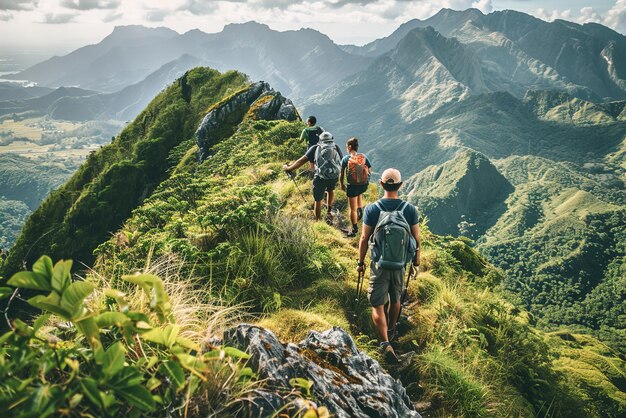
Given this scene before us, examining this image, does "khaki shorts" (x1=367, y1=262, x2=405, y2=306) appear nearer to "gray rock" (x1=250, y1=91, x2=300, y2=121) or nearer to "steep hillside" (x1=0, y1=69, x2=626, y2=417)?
"steep hillside" (x1=0, y1=69, x2=626, y2=417)

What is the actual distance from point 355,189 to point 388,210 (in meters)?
3.57

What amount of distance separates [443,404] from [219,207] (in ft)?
16.2

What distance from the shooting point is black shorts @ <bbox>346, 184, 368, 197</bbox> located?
895 cm

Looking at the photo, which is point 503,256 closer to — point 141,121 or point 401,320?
point 141,121

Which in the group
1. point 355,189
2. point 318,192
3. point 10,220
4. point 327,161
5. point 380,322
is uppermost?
point 327,161

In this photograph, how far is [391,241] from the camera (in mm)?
5145

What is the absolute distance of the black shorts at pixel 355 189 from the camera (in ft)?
29.3

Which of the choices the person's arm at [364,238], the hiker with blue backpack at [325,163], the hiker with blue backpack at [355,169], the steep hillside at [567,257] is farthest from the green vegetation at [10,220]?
the steep hillside at [567,257]

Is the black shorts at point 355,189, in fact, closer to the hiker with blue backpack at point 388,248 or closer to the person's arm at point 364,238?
the hiker with blue backpack at point 388,248

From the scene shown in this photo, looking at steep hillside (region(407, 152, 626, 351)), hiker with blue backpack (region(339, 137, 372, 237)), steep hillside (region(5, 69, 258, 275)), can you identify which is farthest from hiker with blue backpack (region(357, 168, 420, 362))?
steep hillside (region(407, 152, 626, 351))

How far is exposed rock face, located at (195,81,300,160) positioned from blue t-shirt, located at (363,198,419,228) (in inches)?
703

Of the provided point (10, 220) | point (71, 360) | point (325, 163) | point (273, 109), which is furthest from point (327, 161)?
point (10, 220)

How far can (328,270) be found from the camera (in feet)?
22.1

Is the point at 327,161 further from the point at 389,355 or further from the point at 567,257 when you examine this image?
the point at 567,257
